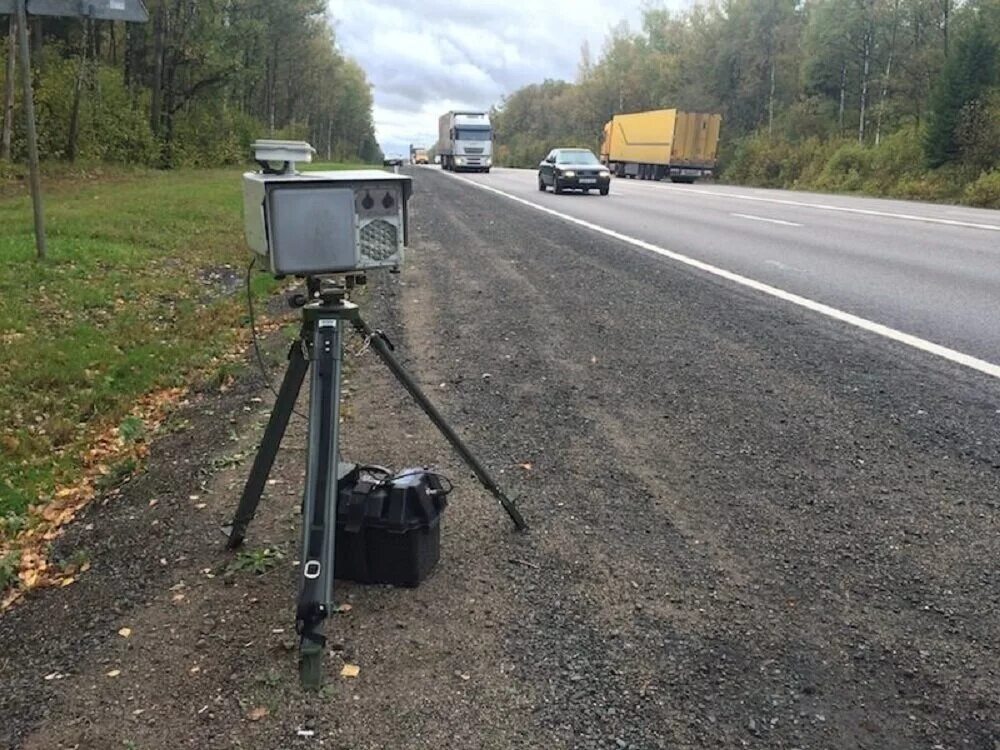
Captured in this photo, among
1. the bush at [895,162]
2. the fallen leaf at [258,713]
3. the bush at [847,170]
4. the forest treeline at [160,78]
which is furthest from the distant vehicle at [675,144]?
the fallen leaf at [258,713]

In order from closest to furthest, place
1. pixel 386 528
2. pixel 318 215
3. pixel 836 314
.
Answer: pixel 318 215 < pixel 386 528 < pixel 836 314

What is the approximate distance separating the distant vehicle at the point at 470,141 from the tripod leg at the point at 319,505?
52216 mm

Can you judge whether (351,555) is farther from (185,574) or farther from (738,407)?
(738,407)

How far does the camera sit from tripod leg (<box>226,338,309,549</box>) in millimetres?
3010

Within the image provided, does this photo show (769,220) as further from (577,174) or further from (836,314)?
(836,314)

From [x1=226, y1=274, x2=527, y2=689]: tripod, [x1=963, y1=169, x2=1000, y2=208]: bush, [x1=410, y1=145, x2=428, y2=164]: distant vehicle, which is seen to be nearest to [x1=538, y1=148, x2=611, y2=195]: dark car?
[x1=963, y1=169, x2=1000, y2=208]: bush

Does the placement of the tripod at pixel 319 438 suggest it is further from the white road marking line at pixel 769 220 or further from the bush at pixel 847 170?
the bush at pixel 847 170

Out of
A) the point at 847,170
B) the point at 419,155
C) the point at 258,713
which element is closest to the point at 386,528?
the point at 258,713

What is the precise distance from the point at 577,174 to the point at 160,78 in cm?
1771

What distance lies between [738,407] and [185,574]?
311 cm

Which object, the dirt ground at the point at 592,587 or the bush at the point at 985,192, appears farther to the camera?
the bush at the point at 985,192

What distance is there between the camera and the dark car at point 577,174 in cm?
2573

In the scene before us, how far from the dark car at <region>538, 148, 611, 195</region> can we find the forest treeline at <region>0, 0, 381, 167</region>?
46.8 ft

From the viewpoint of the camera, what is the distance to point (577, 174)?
2575 centimetres
